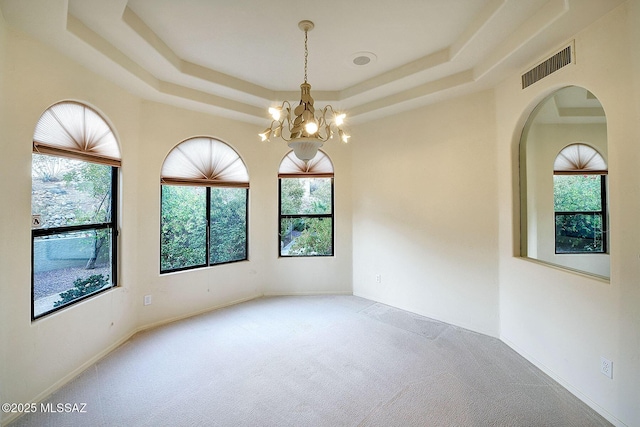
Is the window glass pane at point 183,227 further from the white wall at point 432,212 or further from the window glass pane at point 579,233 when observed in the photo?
the window glass pane at point 579,233

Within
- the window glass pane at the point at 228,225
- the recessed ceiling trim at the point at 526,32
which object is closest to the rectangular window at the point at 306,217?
the window glass pane at the point at 228,225

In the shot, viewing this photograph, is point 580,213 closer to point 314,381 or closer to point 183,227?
point 314,381

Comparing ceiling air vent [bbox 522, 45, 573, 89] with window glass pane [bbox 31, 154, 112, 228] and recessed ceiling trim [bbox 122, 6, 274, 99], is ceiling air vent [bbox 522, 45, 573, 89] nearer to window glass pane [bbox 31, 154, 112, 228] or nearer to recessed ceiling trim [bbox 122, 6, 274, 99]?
recessed ceiling trim [bbox 122, 6, 274, 99]

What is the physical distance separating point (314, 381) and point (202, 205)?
111 inches

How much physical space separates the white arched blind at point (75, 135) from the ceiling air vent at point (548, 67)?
14.2ft

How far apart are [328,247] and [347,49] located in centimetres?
298

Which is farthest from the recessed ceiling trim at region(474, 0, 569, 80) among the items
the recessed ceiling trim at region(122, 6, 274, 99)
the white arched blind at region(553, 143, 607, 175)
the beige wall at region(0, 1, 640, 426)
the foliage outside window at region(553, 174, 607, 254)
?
the recessed ceiling trim at region(122, 6, 274, 99)

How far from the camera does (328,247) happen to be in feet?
15.8

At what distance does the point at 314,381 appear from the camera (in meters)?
2.42

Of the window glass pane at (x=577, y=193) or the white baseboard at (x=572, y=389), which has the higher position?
the window glass pane at (x=577, y=193)

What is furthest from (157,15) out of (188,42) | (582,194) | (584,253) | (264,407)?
(584,253)

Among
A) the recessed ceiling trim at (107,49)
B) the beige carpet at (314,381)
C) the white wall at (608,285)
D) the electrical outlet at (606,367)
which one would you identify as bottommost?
the beige carpet at (314,381)

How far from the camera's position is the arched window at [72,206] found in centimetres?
230

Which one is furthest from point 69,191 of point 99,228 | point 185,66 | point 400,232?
point 400,232
